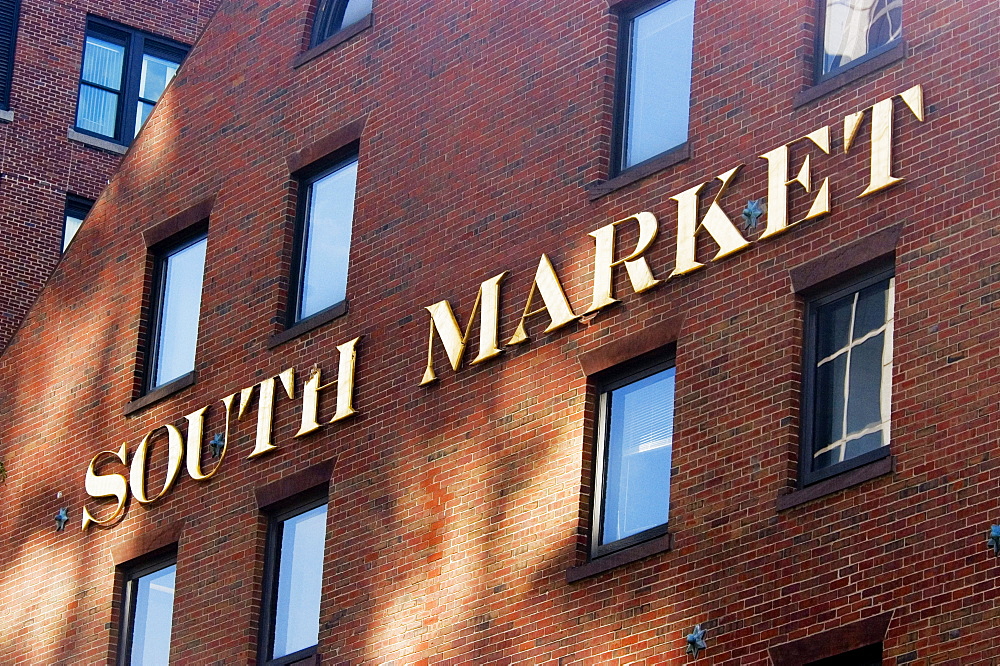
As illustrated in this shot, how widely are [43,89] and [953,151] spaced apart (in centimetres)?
2650

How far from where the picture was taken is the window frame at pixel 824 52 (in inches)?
863

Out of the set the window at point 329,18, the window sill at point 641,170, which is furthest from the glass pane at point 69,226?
the window sill at point 641,170

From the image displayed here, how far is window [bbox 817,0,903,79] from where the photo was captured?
22105 mm

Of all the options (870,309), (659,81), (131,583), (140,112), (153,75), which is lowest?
(870,309)

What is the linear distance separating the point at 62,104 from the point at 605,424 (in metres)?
23.2

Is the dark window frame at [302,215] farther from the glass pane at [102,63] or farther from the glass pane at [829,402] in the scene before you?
the glass pane at [102,63]

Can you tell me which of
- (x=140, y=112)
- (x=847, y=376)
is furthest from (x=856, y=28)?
(x=140, y=112)

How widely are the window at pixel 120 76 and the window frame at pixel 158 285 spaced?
1410 centimetres

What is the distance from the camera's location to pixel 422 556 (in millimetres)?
24656

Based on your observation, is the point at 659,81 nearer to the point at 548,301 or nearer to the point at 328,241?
the point at 548,301

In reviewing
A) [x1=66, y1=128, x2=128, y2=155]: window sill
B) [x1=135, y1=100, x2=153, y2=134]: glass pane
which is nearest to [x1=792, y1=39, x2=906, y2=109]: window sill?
[x1=66, y1=128, x2=128, y2=155]: window sill

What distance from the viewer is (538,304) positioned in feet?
80.2

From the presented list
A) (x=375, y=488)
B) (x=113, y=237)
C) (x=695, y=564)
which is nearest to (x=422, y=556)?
(x=375, y=488)

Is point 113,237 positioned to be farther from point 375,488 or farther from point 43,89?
point 43,89
